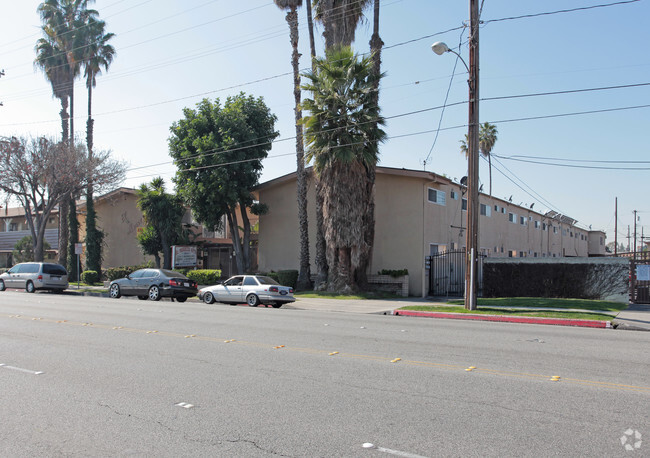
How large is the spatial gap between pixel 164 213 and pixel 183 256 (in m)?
3.20

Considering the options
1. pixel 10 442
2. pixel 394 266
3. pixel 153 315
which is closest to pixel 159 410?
pixel 10 442

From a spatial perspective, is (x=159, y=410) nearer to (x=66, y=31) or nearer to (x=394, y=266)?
(x=394, y=266)

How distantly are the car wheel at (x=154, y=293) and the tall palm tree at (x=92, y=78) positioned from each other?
16.0 meters

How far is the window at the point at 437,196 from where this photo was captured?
26237 millimetres

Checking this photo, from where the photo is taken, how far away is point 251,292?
19812 mm

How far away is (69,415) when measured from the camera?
5656mm

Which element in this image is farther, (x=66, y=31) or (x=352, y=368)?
(x=66, y=31)

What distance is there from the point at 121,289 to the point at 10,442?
2000 cm

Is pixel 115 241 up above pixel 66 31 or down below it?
below

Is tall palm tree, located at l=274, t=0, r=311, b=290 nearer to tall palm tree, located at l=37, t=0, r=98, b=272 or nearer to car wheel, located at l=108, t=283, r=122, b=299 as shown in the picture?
car wheel, located at l=108, t=283, r=122, b=299

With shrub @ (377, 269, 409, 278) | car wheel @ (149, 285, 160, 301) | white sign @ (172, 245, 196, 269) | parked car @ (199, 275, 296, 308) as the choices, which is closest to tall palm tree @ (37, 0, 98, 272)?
white sign @ (172, 245, 196, 269)

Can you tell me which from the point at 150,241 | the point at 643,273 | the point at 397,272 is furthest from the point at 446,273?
the point at 150,241

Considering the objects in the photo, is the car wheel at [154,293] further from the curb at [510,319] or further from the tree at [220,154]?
the curb at [510,319]

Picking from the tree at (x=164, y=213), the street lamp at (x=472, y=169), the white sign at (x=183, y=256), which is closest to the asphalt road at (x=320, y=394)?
the street lamp at (x=472, y=169)
